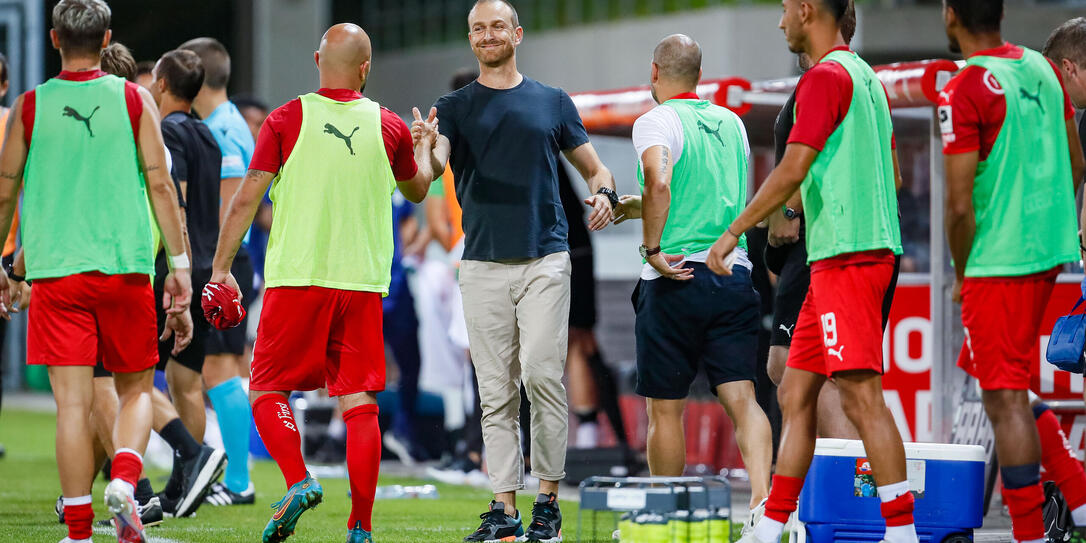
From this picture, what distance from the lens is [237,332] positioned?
756cm

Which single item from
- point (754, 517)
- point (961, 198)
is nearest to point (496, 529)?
point (754, 517)

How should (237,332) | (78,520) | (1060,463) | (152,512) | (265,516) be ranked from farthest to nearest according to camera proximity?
(237,332) → (265,516) → (152,512) → (78,520) → (1060,463)

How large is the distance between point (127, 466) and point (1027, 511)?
3.32 metres

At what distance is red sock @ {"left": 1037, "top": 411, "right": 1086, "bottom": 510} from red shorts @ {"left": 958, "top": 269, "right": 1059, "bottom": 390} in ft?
1.44

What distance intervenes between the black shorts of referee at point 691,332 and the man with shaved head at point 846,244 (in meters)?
0.94

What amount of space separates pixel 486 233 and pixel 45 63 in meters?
20.8

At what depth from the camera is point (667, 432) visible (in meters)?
5.77

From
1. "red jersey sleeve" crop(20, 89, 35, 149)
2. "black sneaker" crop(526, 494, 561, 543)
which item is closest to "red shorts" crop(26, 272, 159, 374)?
"red jersey sleeve" crop(20, 89, 35, 149)

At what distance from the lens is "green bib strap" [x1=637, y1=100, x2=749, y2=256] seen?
230 inches

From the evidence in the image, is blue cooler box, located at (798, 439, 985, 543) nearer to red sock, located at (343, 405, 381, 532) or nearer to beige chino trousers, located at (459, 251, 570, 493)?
beige chino trousers, located at (459, 251, 570, 493)

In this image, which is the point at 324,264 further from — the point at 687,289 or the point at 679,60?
the point at 679,60

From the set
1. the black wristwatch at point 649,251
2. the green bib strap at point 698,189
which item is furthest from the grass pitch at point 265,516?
the green bib strap at point 698,189

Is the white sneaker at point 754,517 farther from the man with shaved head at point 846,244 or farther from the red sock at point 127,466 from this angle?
the red sock at point 127,466

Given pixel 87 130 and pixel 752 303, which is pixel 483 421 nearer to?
pixel 752 303
